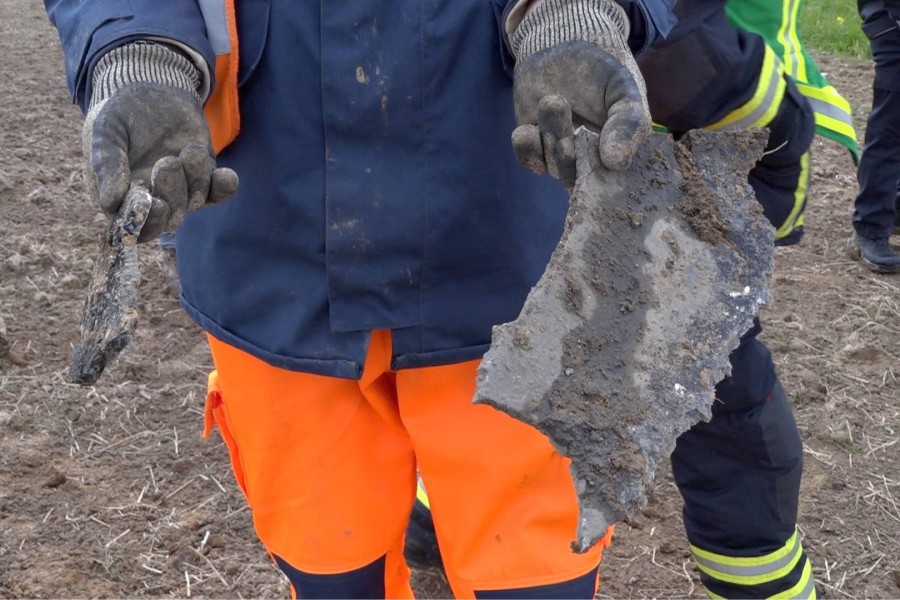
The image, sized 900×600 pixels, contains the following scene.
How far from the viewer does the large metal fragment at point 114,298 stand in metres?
1.22

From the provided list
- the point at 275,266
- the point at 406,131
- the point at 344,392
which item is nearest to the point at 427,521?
the point at 344,392

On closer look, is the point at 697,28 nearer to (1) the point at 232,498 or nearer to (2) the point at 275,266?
(2) the point at 275,266

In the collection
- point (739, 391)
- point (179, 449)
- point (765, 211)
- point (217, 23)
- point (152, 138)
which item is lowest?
point (179, 449)

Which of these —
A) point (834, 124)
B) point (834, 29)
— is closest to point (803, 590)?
point (834, 124)

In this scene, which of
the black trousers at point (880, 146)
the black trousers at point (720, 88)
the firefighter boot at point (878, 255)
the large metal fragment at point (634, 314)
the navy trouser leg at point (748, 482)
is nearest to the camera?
the large metal fragment at point (634, 314)

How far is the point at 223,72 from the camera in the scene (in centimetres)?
143

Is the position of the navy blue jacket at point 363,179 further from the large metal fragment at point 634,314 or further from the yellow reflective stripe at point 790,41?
the yellow reflective stripe at point 790,41

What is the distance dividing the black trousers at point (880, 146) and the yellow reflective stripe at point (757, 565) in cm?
202

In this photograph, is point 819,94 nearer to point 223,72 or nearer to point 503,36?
point 503,36

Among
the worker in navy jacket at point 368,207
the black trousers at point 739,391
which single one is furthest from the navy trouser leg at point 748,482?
the worker in navy jacket at point 368,207

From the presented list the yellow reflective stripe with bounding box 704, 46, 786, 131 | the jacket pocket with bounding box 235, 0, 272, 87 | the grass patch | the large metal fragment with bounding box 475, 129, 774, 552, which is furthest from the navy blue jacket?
the grass patch

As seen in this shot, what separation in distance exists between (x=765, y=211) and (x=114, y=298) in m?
1.33

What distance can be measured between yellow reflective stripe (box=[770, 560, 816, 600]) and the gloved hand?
1.46 metres

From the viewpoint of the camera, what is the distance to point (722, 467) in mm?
2045
